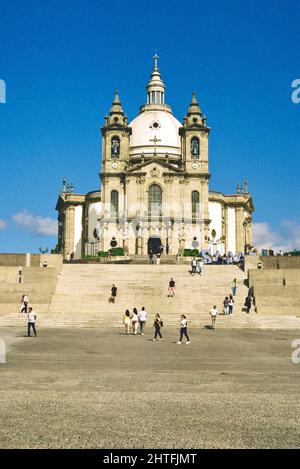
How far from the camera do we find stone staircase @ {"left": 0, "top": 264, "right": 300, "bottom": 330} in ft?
98.4

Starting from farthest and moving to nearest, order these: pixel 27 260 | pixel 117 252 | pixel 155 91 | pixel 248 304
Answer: pixel 155 91 → pixel 117 252 → pixel 27 260 → pixel 248 304

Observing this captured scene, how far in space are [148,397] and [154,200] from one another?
63.3 meters

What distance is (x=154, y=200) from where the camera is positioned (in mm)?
73938

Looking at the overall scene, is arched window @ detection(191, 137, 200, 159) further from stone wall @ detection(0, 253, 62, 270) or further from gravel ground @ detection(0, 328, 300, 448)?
gravel ground @ detection(0, 328, 300, 448)

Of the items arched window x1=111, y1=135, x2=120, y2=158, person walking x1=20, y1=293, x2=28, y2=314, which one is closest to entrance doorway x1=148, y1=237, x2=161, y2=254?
arched window x1=111, y1=135, x2=120, y2=158

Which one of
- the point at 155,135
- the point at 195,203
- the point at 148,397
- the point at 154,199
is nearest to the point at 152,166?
the point at 154,199

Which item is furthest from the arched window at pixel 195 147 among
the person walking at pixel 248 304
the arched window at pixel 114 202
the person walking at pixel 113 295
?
the person walking at pixel 248 304

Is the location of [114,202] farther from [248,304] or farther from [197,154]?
[248,304]

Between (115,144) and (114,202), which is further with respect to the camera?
(115,144)

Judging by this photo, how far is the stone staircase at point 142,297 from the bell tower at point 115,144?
31.7 meters

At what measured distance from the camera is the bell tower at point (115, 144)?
76.6 m

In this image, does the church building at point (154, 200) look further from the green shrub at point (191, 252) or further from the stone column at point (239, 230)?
the green shrub at point (191, 252)

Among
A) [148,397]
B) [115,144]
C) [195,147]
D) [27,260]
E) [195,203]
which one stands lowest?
[148,397]
